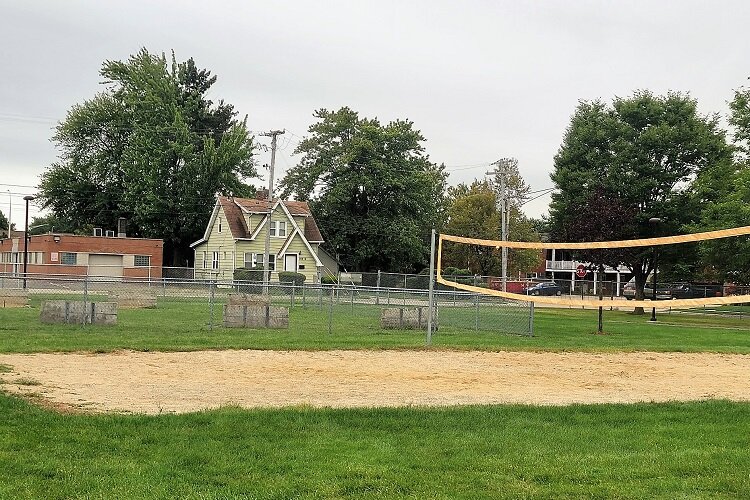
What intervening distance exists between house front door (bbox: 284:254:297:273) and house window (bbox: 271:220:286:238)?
1445mm

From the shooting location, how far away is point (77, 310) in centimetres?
2022

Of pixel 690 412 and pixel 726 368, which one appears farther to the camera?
pixel 726 368

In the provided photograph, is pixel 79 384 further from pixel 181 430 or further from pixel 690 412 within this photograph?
pixel 690 412

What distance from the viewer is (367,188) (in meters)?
58.4

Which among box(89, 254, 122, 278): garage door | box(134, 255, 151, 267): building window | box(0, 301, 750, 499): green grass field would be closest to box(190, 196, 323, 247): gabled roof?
box(134, 255, 151, 267): building window

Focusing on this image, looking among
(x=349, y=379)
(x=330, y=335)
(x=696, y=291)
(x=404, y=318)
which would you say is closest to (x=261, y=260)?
(x=696, y=291)

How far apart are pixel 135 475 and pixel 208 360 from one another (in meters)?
8.85

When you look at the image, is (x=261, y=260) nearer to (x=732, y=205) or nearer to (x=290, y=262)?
(x=290, y=262)

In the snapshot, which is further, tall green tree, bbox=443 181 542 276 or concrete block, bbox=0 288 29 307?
tall green tree, bbox=443 181 542 276

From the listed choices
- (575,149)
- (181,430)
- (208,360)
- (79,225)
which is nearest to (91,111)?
(79,225)

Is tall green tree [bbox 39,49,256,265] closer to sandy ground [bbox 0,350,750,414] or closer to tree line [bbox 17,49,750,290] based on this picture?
tree line [bbox 17,49,750,290]

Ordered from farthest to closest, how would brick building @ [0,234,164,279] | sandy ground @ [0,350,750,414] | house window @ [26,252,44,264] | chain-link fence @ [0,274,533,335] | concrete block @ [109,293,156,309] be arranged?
house window @ [26,252,44,264]
brick building @ [0,234,164,279]
concrete block @ [109,293,156,309]
chain-link fence @ [0,274,533,335]
sandy ground @ [0,350,750,414]

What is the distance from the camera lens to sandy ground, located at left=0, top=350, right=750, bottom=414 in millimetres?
10156

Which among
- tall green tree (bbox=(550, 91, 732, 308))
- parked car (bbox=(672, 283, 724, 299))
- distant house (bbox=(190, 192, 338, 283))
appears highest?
tall green tree (bbox=(550, 91, 732, 308))
